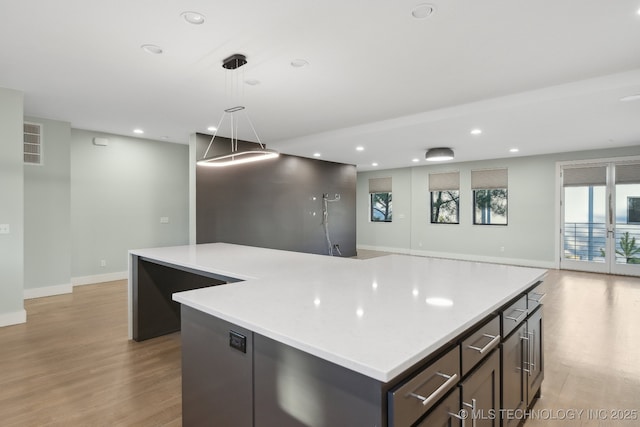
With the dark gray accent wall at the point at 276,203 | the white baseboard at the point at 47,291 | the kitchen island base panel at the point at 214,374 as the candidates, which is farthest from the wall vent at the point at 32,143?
the kitchen island base panel at the point at 214,374

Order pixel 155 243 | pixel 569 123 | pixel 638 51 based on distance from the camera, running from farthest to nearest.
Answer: pixel 155 243, pixel 569 123, pixel 638 51

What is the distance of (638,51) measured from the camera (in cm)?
291

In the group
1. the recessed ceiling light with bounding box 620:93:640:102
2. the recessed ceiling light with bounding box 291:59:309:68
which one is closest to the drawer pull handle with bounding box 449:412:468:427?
the recessed ceiling light with bounding box 291:59:309:68

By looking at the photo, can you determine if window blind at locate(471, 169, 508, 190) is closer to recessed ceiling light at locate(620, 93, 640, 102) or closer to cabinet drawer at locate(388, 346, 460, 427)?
recessed ceiling light at locate(620, 93, 640, 102)

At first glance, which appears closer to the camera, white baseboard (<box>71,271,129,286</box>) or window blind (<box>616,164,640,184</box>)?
white baseboard (<box>71,271,129,286</box>)

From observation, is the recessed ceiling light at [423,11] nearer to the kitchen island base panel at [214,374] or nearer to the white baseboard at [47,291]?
the kitchen island base panel at [214,374]

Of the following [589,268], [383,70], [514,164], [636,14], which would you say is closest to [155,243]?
[383,70]

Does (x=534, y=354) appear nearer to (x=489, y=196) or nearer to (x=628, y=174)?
(x=628, y=174)

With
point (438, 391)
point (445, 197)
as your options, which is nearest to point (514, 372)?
point (438, 391)

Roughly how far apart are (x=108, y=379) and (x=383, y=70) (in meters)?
3.56

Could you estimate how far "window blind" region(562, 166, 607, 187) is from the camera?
6863 millimetres

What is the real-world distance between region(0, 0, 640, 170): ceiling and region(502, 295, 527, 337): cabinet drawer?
191 cm

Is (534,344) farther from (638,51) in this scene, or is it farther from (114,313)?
(114,313)

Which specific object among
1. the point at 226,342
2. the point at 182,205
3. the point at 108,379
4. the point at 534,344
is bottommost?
the point at 108,379
